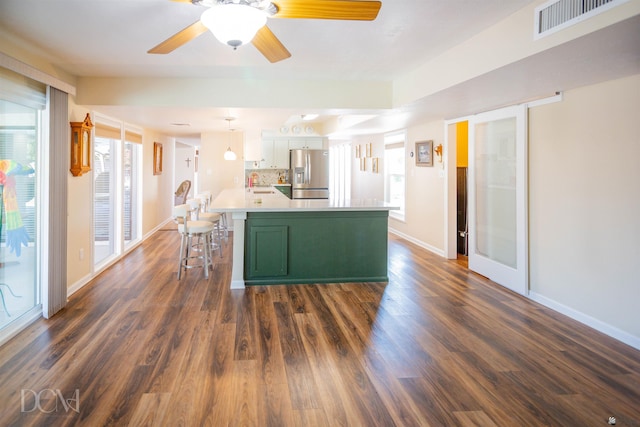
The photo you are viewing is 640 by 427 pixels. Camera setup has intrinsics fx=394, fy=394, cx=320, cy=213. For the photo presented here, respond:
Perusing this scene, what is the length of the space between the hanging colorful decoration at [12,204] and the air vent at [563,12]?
401 cm

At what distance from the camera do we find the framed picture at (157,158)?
798 cm

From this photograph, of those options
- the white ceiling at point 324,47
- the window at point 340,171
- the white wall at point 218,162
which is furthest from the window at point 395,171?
the white ceiling at point 324,47

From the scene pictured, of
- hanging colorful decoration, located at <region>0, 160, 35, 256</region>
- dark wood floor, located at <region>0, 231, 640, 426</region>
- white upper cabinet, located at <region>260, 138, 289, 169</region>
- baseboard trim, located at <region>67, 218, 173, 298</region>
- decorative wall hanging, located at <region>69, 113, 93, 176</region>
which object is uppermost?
white upper cabinet, located at <region>260, 138, 289, 169</region>

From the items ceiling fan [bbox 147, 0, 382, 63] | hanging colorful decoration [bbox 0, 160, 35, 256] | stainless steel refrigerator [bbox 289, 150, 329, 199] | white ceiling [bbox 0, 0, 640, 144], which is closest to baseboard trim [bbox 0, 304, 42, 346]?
hanging colorful decoration [bbox 0, 160, 35, 256]

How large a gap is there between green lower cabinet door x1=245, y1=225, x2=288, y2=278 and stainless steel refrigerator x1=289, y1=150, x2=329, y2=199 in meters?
5.72

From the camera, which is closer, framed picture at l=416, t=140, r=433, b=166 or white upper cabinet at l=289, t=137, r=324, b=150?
framed picture at l=416, t=140, r=433, b=166

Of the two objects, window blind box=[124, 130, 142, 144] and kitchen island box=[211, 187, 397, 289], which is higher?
window blind box=[124, 130, 142, 144]

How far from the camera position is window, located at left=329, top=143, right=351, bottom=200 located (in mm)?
11562

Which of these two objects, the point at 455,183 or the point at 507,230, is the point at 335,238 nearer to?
the point at 507,230

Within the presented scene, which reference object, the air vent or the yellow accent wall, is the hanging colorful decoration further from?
the yellow accent wall

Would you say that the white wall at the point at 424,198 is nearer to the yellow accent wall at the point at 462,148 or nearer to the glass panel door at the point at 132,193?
the yellow accent wall at the point at 462,148

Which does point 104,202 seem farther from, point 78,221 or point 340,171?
point 340,171

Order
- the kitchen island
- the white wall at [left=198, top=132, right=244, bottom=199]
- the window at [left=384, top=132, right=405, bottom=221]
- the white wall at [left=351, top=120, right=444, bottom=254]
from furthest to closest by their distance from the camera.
Answer: the white wall at [left=198, top=132, right=244, bottom=199] → the window at [left=384, top=132, right=405, bottom=221] → the white wall at [left=351, top=120, right=444, bottom=254] → the kitchen island

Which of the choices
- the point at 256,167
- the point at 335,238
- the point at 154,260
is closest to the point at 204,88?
the point at 335,238
